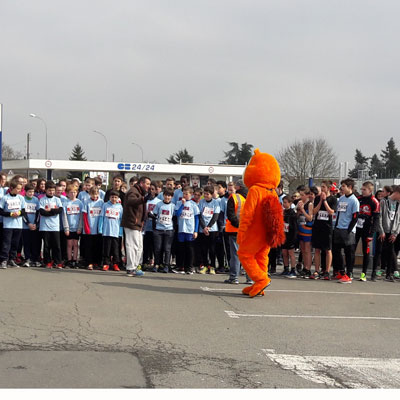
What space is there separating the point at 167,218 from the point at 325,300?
3.94 metres

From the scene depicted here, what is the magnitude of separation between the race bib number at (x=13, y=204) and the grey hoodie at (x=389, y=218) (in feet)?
24.9

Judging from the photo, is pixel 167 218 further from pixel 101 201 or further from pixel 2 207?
pixel 2 207

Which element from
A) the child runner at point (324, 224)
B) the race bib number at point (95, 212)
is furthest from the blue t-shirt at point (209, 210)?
the race bib number at point (95, 212)

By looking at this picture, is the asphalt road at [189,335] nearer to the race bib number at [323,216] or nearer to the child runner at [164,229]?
the child runner at [164,229]

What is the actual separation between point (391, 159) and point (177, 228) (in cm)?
10680

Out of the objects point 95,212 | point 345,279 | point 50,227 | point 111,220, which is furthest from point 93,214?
point 345,279

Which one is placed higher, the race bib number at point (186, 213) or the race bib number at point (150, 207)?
the race bib number at point (150, 207)

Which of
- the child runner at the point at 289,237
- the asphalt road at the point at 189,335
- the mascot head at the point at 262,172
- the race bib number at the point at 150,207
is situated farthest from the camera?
the race bib number at the point at 150,207

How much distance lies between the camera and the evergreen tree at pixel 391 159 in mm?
106750

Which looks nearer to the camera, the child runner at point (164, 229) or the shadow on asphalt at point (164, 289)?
the shadow on asphalt at point (164, 289)

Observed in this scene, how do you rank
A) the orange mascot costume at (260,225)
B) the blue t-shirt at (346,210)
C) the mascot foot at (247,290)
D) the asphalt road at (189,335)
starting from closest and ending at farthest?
the asphalt road at (189,335)
the orange mascot costume at (260,225)
the mascot foot at (247,290)
the blue t-shirt at (346,210)

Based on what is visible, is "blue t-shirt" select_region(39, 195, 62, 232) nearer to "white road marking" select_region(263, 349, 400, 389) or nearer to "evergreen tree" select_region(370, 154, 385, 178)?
"white road marking" select_region(263, 349, 400, 389)

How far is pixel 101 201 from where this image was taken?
1162 centimetres

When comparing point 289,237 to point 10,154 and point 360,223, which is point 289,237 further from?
point 10,154
